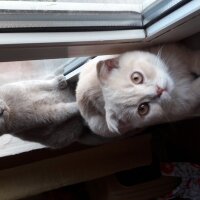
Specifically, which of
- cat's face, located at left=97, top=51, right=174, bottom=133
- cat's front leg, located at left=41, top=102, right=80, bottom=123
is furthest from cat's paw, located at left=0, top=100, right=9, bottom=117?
cat's face, located at left=97, top=51, right=174, bottom=133

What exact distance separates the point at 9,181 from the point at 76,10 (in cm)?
92

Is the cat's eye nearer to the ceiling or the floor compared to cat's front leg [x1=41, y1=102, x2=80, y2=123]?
nearer to the ceiling

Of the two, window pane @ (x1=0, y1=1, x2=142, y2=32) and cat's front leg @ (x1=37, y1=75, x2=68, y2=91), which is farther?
cat's front leg @ (x1=37, y1=75, x2=68, y2=91)

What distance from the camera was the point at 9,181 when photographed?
4.69 ft

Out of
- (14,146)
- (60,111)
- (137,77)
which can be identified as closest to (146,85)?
(137,77)

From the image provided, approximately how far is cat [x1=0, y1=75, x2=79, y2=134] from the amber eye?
378 mm

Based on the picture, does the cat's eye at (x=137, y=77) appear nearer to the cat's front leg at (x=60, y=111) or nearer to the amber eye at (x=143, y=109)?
the amber eye at (x=143, y=109)

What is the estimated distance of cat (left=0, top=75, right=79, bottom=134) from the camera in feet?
3.46

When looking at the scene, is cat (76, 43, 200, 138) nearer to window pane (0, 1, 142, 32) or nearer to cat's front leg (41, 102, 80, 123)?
window pane (0, 1, 142, 32)

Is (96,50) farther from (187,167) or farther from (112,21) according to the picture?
(187,167)

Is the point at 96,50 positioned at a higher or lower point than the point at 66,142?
higher

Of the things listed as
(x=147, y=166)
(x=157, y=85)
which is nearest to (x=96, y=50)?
(x=157, y=85)

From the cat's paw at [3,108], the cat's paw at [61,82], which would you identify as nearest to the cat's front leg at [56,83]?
the cat's paw at [61,82]

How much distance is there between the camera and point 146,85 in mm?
780
